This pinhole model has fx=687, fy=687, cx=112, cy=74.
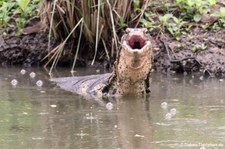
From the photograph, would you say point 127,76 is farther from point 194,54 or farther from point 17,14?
point 17,14

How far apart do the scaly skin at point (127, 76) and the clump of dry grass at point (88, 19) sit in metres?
1.12

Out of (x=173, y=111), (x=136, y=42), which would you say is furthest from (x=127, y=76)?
(x=173, y=111)

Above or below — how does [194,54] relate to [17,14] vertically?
below

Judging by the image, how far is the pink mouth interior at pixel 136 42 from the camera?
6871 mm

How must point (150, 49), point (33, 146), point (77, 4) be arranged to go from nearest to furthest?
point (33, 146) → point (150, 49) → point (77, 4)

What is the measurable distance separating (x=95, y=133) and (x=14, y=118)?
34.7 inches

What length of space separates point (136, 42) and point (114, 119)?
1.40m

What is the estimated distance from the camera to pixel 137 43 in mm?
6992

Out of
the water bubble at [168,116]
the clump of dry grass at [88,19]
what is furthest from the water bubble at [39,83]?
the water bubble at [168,116]

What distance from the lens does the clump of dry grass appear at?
28.8 ft

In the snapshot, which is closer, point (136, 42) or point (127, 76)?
point (136, 42)

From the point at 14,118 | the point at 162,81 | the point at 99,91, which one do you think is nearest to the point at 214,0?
the point at 162,81

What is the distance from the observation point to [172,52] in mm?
9195

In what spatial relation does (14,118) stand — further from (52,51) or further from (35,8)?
(35,8)
